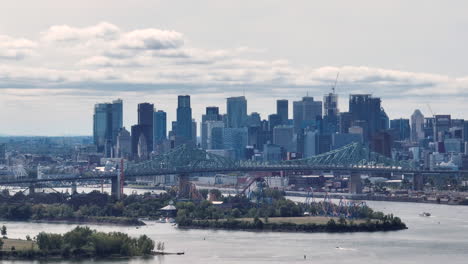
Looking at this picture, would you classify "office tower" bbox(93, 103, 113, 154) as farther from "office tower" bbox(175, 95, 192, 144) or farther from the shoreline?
the shoreline

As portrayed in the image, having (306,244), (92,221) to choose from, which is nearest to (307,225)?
(306,244)

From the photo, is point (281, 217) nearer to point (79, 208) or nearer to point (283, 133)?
point (79, 208)

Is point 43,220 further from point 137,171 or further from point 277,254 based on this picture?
point 137,171

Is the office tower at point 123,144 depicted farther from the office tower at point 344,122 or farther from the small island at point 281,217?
the small island at point 281,217

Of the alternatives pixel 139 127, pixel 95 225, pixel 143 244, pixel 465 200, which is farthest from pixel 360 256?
pixel 139 127

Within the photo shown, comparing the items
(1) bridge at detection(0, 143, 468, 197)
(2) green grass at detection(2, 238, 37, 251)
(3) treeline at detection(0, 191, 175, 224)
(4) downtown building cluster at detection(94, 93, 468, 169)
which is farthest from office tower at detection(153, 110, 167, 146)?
(2) green grass at detection(2, 238, 37, 251)

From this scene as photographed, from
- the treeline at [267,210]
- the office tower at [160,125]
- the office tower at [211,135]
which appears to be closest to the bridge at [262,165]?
the treeline at [267,210]
